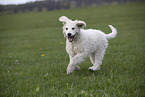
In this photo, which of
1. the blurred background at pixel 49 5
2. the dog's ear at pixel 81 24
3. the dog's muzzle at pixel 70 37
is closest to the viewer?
the dog's muzzle at pixel 70 37

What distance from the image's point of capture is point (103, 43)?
5102 mm

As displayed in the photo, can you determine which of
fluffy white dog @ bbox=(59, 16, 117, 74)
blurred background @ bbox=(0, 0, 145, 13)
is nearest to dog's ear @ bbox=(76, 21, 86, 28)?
fluffy white dog @ bbox=(59, 16, 117, 74)

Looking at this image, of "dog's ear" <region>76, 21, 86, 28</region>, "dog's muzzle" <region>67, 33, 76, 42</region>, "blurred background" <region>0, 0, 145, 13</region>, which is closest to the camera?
"dog's muzzle" <region>67, 33, 76, 42</region>

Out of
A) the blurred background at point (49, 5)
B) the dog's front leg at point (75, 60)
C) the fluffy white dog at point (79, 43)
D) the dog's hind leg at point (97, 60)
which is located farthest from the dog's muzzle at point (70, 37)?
the blurred background at point (49, 5)

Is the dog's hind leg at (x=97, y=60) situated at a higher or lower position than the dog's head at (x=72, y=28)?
lower

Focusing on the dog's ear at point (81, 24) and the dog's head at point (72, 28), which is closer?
the dog's head at point (72, 28)

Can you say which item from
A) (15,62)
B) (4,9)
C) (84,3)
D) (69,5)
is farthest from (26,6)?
(15,62)

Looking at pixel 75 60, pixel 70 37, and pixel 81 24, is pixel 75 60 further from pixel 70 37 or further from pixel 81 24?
pixel 81 24

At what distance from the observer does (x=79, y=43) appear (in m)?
4.56

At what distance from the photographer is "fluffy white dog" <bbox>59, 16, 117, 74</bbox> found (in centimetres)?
440

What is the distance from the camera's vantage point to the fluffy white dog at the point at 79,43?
4398 mm

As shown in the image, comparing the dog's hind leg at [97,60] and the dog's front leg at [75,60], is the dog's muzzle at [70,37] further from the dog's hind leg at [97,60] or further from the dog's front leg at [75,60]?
the dog's hind leg at [97,60]

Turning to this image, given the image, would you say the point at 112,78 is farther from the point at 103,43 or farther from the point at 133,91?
the point at 103,43

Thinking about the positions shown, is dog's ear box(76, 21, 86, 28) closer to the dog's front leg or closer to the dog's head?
the dog's head
